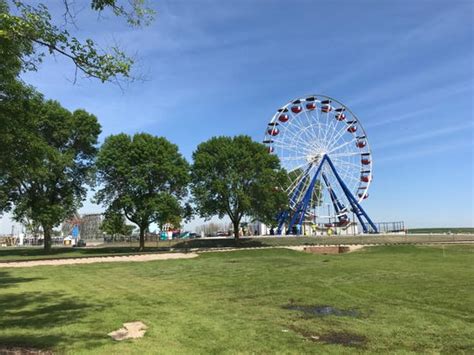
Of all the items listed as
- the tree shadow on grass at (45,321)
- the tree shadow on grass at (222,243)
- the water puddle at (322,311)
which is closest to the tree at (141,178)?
the tree shadow on grass at (222,243)

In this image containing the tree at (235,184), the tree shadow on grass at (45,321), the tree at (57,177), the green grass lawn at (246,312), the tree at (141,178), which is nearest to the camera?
the tree shadow on grass at (45,321)

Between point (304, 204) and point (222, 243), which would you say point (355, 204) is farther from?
point (222, 243)

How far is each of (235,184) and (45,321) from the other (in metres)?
42.0

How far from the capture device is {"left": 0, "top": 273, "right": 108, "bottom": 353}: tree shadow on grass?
7.41 metres

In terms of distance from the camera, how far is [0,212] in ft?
151

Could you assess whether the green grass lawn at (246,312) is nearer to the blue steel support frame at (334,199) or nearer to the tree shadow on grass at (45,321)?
the tree shadow on grass at (45,321)

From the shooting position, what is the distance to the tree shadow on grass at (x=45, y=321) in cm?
741

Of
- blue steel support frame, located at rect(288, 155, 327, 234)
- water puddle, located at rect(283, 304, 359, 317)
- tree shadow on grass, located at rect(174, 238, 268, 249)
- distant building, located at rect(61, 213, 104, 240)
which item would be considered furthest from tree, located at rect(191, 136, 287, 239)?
distant building, located at rect(61, 213, 104, 240)

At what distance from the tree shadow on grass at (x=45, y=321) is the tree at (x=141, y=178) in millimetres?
32569

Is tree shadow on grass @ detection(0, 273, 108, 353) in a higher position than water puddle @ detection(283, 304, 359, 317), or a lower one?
higher

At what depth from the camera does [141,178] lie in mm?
46031

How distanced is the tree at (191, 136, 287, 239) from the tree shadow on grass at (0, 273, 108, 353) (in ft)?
124

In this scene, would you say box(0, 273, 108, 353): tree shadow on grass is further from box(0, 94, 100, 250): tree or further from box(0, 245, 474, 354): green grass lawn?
box(0, 94, 100, 250): tree

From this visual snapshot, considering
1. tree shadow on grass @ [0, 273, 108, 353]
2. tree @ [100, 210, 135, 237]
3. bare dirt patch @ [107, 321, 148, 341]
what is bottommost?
bare dirt patch @ [107, 321, 148, 341]
